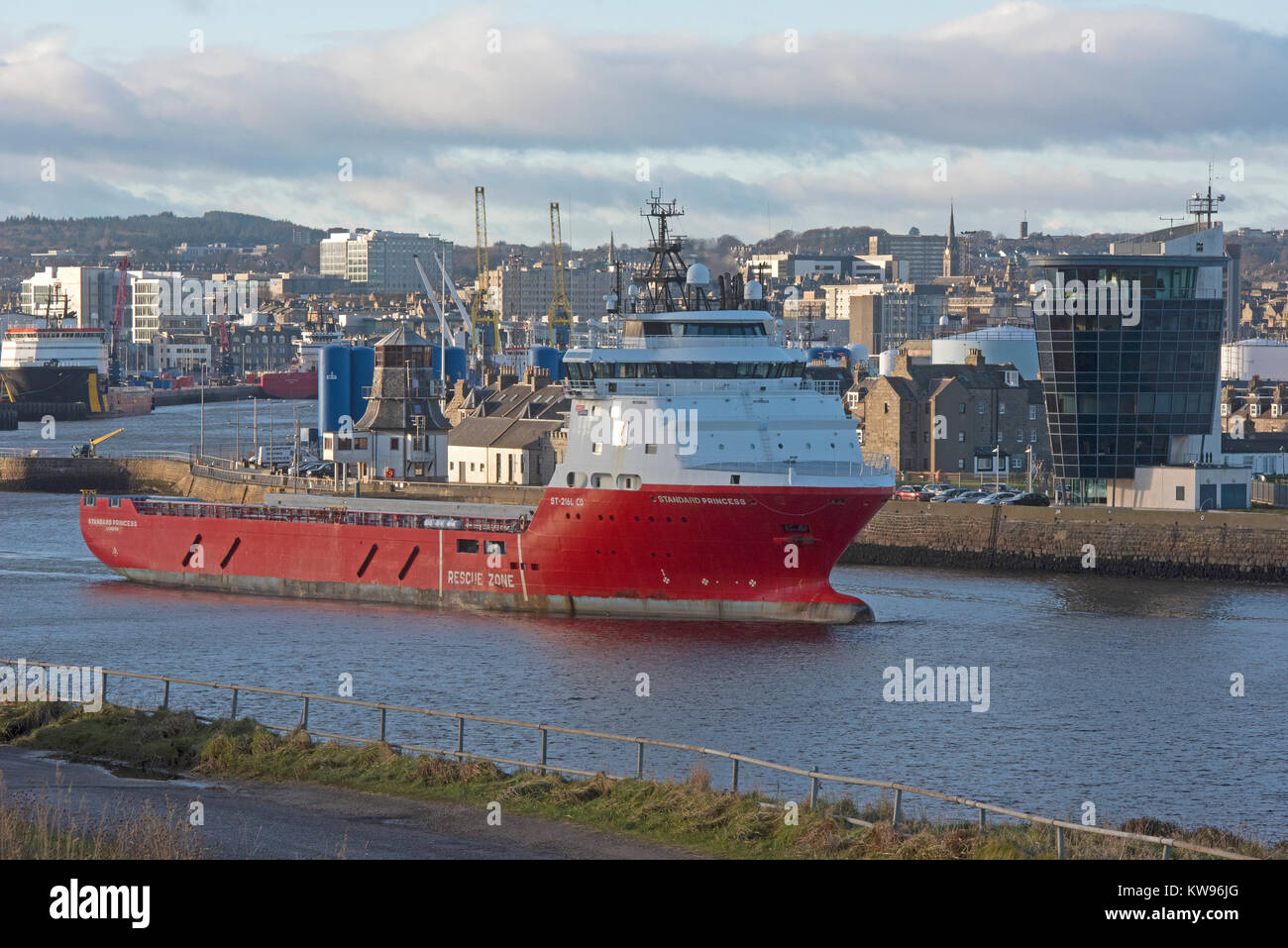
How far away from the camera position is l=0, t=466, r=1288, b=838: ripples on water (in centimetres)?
2742

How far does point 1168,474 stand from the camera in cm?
5747

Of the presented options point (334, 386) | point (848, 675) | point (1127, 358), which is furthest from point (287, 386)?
point (848, 675)

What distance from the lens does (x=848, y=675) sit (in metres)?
35.4

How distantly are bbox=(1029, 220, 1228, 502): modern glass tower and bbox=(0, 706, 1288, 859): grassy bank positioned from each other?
39366 millimetres

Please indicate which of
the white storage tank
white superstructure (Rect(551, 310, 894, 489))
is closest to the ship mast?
white superstructure (Rect(551, 310, 894, 489))

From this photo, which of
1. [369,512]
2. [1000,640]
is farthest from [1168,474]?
[369,512]

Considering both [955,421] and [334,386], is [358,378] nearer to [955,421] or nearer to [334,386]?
[334,386]

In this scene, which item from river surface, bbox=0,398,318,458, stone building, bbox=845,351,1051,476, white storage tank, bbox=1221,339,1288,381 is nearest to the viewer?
stone building, bbox=845,351,1051,476

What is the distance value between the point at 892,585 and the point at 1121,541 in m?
8.86

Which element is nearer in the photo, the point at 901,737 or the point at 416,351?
the point at 901,737

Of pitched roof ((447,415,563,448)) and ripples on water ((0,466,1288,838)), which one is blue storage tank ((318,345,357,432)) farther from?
ripples on water ((0,466,1288,838))

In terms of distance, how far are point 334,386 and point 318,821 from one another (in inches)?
2565
